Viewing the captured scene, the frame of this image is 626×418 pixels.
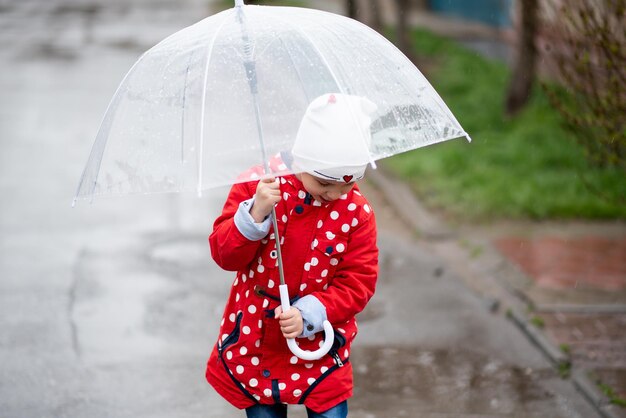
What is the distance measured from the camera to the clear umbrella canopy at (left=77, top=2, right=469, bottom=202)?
9.75ft

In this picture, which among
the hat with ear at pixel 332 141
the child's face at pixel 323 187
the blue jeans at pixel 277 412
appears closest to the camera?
the hat with ear at pixel 332 141

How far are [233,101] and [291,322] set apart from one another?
0.72 metres

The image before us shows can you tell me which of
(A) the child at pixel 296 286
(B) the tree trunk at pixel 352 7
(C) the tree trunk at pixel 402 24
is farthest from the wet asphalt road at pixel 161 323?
(C) the tree trunk at pixel 402 24

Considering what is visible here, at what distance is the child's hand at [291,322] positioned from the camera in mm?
3062

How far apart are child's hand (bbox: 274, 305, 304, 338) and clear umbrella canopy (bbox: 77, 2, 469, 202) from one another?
47 cm

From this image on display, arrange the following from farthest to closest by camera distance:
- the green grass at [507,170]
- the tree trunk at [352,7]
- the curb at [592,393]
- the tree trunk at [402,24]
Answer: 1. the tree trunk at [402,24]
2. the tree trunk at [352,7]
3. the green grass at [507,170]
4. the curb at [592,393]

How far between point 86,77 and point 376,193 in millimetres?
6765

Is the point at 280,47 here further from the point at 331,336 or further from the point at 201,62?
the point at 331,336

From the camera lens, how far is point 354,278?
10.5ft

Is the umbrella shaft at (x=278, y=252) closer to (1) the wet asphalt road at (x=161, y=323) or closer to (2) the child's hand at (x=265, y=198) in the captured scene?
(2) the child's hand at (x=265, y=198)

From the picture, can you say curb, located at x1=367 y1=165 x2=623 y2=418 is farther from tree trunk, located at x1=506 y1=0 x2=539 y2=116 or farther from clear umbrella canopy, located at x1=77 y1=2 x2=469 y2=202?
tree trunk, located at x1=506 y1=0 x2=539 y2=116

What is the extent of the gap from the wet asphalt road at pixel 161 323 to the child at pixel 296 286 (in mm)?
1583

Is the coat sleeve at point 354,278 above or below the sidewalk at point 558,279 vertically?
above

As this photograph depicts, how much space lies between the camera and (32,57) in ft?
51.9
